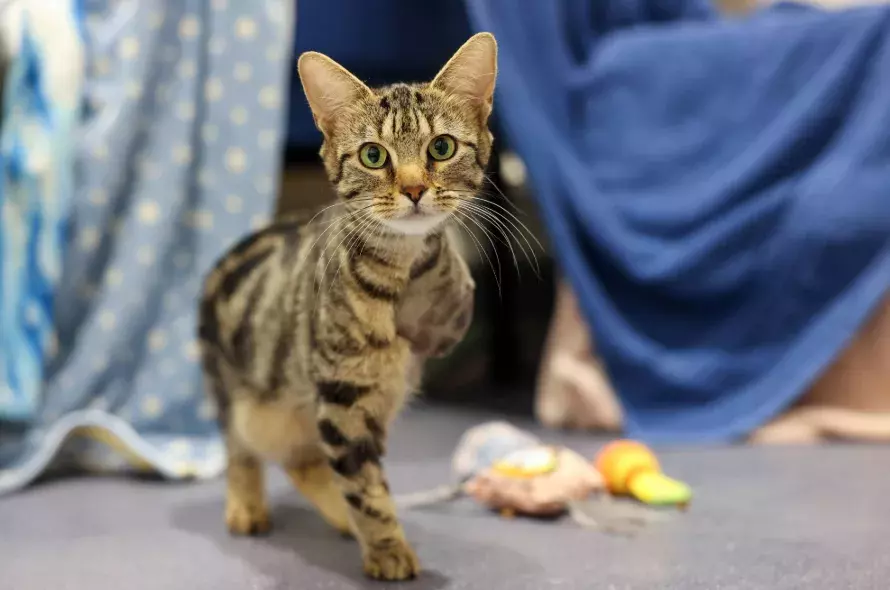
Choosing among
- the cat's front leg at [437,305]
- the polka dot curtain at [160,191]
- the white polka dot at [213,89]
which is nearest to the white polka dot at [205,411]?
the polka dot curtain at [160,191]

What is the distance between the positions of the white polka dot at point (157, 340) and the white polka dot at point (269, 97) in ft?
1.70

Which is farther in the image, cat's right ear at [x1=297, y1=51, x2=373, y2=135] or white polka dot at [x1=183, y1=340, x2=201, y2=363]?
white polka dot at [x1=183, y1=340, x2=201, y2=363]

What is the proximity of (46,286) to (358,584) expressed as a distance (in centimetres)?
92

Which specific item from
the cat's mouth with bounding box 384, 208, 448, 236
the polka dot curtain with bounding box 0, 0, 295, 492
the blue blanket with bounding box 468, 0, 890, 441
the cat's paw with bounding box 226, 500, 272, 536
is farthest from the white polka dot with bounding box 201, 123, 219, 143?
the cat's mouth with bounding box 384, 208, 448, 236

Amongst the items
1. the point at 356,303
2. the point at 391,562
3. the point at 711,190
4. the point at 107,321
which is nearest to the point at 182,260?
the point at 107,321

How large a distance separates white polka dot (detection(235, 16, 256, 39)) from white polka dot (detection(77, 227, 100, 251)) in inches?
19.5

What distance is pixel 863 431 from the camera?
64.3 inches

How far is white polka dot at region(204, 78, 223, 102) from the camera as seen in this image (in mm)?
1664

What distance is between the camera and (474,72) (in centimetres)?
89

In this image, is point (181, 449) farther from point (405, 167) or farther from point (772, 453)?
point (772, 453)

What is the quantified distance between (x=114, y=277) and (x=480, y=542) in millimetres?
953

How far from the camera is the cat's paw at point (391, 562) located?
39.0 inches

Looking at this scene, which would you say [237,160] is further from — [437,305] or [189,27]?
[437,305]

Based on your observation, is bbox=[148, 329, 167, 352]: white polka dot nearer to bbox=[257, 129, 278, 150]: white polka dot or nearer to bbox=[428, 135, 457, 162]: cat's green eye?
bbox=[257, 129, 278, 150]: white polka dot
